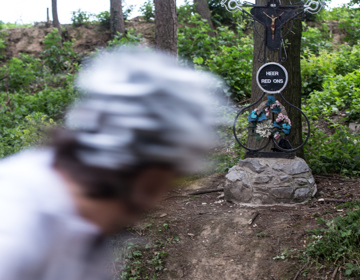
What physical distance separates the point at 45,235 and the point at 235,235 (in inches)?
133

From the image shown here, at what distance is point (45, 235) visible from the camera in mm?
783

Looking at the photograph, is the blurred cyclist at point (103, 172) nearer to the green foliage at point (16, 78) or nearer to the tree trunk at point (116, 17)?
the green foliage at point (16, 78)

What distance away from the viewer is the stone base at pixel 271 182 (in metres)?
4.48

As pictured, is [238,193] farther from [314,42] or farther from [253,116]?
[314,42]

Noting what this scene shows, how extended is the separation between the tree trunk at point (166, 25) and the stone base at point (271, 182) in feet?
10.9

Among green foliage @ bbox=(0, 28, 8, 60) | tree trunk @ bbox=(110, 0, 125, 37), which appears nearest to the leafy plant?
green foliage @ bbox=(0, 28, 8, 60)

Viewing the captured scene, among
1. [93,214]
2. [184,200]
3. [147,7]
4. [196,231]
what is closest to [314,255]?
[196,231]

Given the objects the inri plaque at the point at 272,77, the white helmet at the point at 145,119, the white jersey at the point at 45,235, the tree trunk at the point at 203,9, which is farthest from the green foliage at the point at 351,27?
the white jersey at the point at 45,235

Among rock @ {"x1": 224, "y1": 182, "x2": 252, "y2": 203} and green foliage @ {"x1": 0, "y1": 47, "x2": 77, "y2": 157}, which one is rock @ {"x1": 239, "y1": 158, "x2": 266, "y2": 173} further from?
green foliage @ {"x1": 0, "y1": 47, "x2": 77, "y2": 157}

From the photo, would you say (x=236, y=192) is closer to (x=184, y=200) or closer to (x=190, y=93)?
(x=184, y=200)

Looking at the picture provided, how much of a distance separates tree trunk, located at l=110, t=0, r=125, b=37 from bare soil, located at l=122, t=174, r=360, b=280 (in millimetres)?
11832

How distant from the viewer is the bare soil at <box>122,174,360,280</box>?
3.39m

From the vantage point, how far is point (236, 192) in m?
4.65

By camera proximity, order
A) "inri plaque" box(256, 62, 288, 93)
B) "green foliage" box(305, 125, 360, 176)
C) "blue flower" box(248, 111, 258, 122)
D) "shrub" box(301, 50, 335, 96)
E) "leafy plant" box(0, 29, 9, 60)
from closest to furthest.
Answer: "inri plaque" box(256, 62, 288, 93) < "blue flower" box(248, 111, 258, 122) < "green foliage" box(305, 125, 360, 176) < "shrub" box(301, 50, 335, 96) < "leafy plant" box(0, 29, 9, 60)
